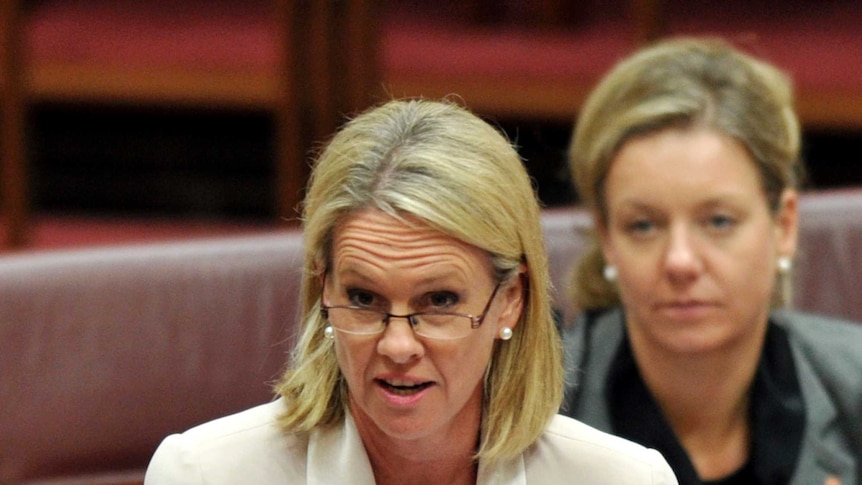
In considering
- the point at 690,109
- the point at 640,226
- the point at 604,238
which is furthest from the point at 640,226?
the point at 690,109

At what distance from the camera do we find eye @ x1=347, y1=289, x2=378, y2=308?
1.21m

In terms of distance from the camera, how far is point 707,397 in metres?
2.00

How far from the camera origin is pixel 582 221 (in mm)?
2426

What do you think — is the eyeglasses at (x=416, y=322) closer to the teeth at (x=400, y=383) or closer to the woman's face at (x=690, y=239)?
the teeth at (x=400, y=383)

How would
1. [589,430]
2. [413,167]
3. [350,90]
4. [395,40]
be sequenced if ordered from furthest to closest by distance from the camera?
[395,40] → [350,90] → [589,430] → [413,167]

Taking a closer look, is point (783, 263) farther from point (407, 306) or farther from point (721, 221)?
point (407, 306)

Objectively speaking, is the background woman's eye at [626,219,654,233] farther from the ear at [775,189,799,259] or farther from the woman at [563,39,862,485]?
the ear at [775,189,799,259]

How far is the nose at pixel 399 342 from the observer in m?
1.19

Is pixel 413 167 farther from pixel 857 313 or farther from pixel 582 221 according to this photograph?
pixel 857 313

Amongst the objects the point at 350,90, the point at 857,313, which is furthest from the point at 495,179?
the point at 350,90

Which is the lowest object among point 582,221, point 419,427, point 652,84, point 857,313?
point 857,313

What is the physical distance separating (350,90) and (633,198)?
126 centimetres

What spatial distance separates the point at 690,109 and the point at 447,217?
0.91 meters

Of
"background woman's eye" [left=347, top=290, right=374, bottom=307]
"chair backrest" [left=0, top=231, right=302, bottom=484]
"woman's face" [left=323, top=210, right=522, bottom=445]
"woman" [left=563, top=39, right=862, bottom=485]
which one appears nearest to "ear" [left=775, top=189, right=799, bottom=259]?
"woman" [left=563, top=39, right=862, bottom=485]
